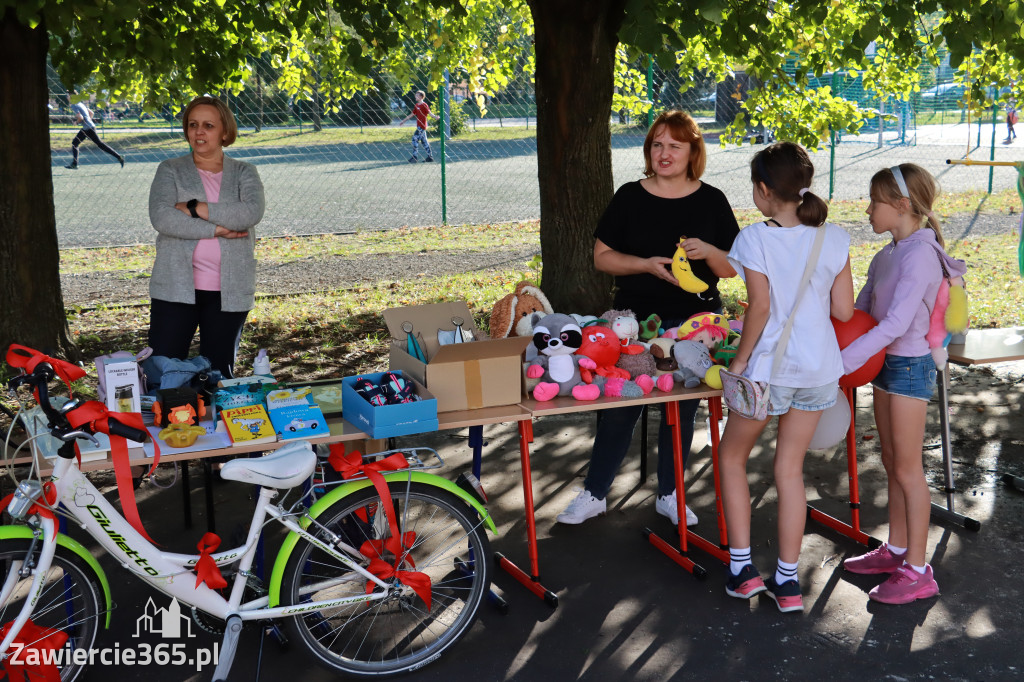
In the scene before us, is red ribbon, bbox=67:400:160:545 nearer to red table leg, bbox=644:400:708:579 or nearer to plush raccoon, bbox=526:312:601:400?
plush raccoon, bbox=526:312:601:400

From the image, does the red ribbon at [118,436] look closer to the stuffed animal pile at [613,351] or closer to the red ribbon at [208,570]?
the red ribbon at [208,570]

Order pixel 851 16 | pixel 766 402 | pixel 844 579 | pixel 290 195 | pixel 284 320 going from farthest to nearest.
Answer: pixel 290 195 < pixel 284 320 < pixel 851 16 < pixel 844 579 < pixel 766 402

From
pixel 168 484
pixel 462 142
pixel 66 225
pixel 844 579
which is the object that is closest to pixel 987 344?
pixel 844 579

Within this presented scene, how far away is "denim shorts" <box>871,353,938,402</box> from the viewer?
146 inches

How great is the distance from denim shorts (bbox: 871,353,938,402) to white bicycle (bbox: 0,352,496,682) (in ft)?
5.62

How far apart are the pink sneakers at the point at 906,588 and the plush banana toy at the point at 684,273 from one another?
1.43m

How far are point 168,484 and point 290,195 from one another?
1126 cm

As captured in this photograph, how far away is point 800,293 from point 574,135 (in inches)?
136

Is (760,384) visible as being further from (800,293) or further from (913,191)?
(913,191)

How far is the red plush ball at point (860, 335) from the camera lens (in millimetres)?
3701

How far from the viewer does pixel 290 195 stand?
15672 mm

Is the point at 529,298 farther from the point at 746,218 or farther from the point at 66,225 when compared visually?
the point at 66,225

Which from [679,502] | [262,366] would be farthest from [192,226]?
[679,502]

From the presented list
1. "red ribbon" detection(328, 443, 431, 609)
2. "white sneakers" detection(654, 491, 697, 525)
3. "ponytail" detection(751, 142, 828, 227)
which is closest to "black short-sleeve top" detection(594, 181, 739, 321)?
"ponytail" detection(751, 142, 828, 227)
